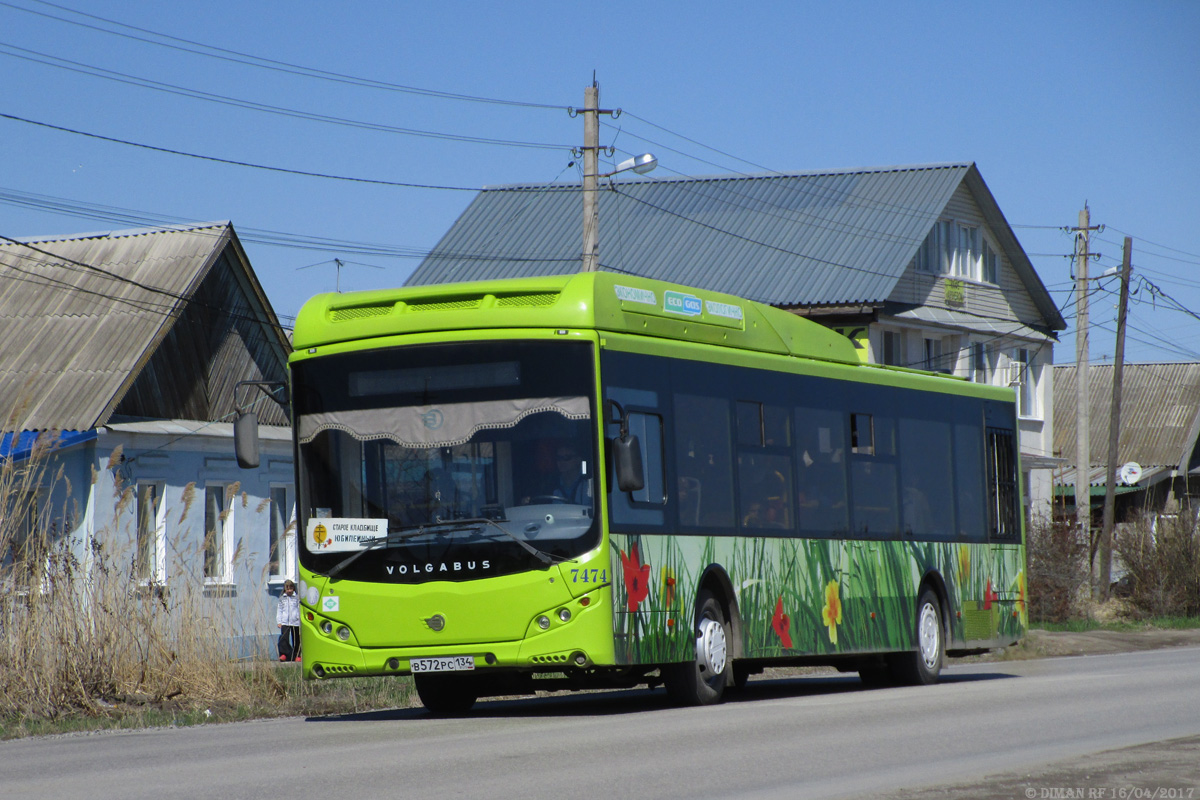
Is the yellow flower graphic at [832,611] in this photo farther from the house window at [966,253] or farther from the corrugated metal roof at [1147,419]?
the corrugated metal roof at [1147,419]

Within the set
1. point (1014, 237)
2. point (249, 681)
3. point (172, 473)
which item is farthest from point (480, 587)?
point (1014, 237)

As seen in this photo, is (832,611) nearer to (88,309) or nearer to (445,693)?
(445,693)

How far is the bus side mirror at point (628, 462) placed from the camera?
1219cm

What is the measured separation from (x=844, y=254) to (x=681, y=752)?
2900 cm

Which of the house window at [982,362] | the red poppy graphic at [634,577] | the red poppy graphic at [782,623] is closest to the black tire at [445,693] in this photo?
the red poppy graphic at [634,577]

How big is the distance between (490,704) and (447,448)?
415 cm

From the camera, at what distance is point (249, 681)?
15023mm

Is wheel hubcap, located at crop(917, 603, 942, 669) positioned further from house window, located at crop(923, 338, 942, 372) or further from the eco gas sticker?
house window, located at crop(923, 338, 942, 372)

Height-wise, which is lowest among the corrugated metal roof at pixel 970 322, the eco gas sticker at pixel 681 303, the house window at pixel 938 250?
the eco gas sticker at pixel 681 303

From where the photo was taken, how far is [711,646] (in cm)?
1377

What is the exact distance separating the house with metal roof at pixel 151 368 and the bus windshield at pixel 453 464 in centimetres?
1060

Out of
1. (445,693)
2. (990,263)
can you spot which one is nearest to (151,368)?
(445,693)

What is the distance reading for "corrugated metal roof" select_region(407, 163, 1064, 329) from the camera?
124 ft

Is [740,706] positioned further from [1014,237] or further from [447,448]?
[1014,237]
